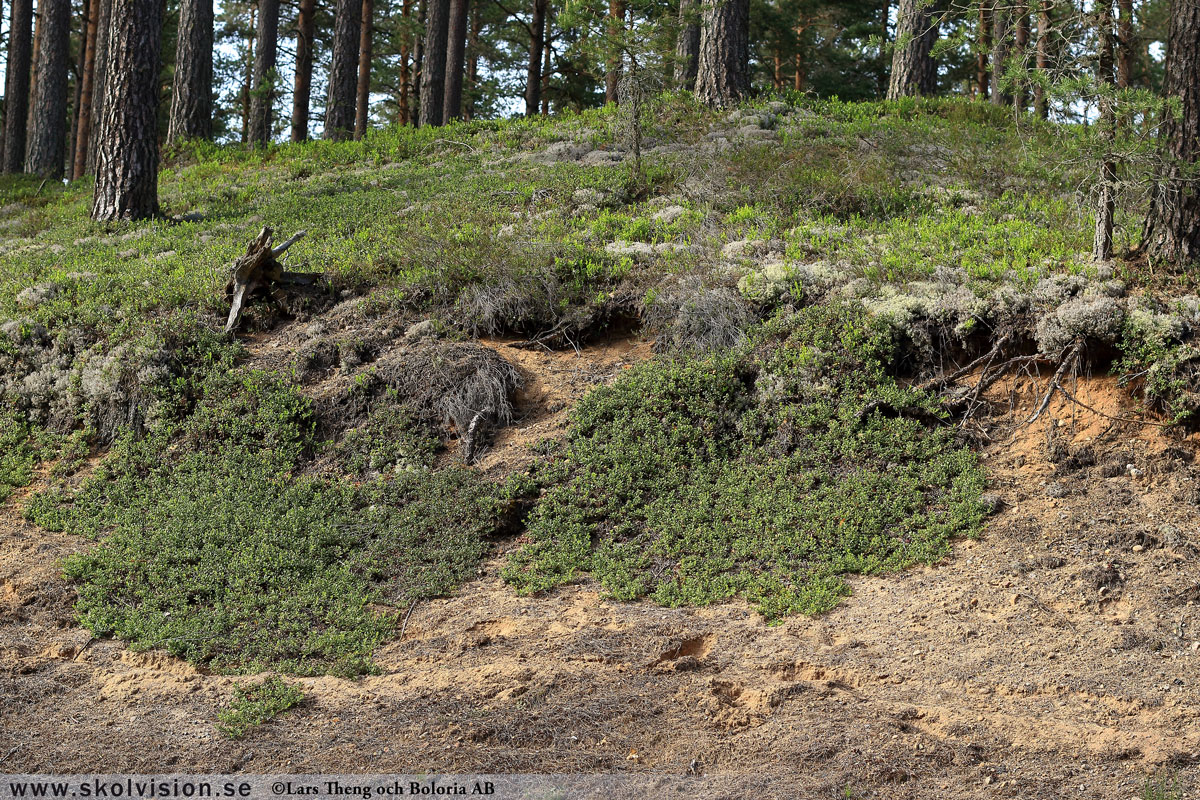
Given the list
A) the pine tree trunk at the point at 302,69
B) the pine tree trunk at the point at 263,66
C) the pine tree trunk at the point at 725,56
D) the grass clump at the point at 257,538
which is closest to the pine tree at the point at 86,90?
the pine tree trunk at the point at 263,66

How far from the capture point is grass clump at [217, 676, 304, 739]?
15.2 ft

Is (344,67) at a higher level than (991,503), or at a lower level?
higher

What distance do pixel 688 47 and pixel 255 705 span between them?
511 inches

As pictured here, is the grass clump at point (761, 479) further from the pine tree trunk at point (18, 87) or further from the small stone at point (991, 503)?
the pine tree trunk at point (18, 87)

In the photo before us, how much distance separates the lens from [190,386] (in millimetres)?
8016

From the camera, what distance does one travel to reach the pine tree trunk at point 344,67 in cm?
1598

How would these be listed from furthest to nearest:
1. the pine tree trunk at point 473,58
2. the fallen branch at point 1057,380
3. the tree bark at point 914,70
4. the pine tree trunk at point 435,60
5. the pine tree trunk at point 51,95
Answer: the pine tree trunk at point 473,58
the pine tree trunk at point 435,60
the pine tree trunk at point 51,95
the tree bark at point 914,70
the fallen branch at point 1057,380

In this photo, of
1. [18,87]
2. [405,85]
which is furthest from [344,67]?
[405,85]

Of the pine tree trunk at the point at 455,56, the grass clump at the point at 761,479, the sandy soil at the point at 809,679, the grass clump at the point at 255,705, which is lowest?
the grass clump at the point at 255,705

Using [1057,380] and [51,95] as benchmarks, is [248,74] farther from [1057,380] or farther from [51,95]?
[1057,380]

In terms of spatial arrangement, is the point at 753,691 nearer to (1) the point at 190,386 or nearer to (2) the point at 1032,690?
(2) the point at 1032,690

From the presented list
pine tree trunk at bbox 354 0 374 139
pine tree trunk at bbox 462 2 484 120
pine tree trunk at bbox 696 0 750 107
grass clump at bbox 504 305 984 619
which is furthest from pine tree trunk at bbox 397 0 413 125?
grass clump at bbox 504 305 984 619

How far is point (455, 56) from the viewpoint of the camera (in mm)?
19125

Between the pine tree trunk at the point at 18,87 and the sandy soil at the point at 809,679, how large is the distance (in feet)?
52.4
